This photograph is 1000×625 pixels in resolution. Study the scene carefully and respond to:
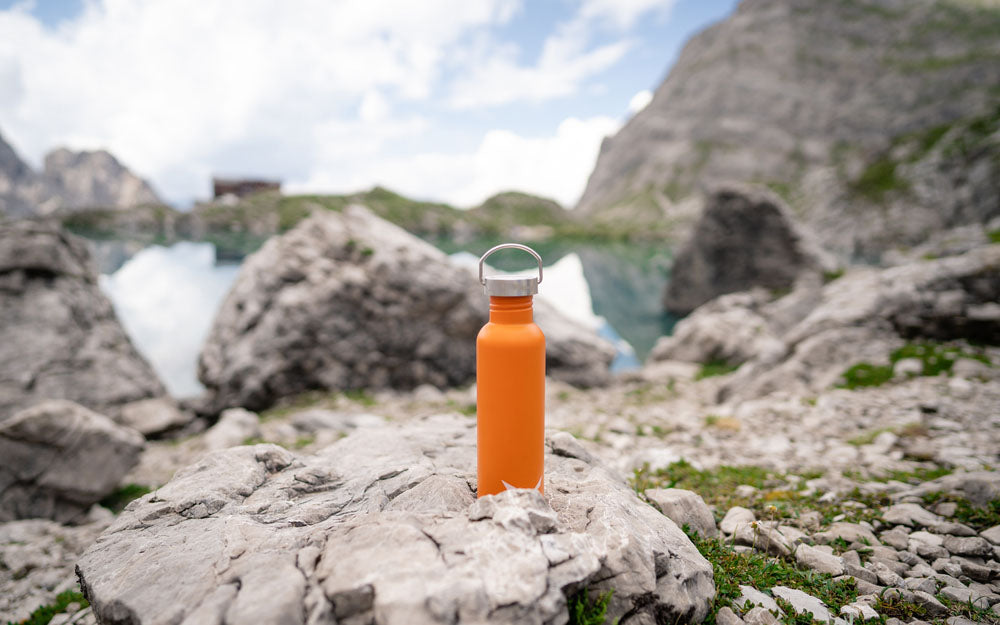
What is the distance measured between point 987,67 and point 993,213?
490 feet

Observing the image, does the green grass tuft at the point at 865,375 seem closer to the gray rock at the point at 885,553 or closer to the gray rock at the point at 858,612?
the gray rock at the point at 885,553

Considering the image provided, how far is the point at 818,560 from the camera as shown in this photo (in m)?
3.94

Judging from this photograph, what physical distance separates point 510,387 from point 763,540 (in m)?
3.07

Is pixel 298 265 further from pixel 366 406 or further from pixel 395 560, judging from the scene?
pixel 395 560

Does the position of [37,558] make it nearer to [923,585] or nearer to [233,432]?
[233,432]

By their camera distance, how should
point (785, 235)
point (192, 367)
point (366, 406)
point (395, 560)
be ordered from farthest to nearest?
point (785, 235)
point (192, 367)
point (366, 406)
point (395, 560)

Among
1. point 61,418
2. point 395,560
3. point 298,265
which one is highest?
point 298,265

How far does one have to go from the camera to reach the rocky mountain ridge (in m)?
138

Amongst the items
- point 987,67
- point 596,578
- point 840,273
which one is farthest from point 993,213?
point 987,67

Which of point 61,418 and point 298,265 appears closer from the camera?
point 61,418

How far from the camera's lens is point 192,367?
60.9 ft

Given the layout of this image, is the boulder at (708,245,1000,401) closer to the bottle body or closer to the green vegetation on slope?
the green vegetation on slope

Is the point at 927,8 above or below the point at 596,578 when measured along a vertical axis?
above

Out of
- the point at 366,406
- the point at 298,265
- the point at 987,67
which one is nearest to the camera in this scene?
the point at 366,406
